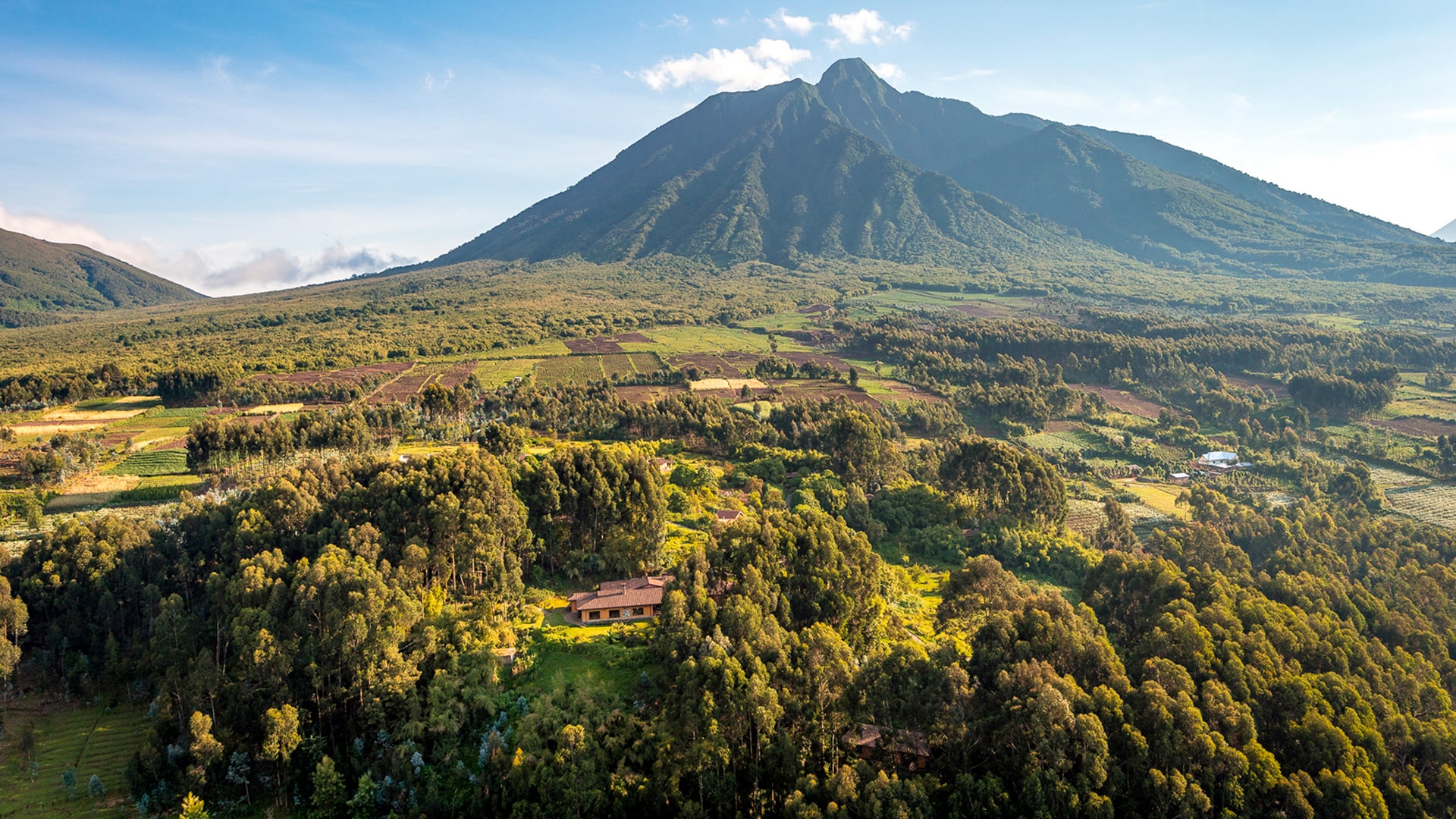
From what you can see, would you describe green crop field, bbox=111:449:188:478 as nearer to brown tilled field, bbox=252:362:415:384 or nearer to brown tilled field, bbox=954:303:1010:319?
brown tilled field, bbox=252:362:415:384

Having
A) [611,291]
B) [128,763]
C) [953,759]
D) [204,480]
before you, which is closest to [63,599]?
[128,763]

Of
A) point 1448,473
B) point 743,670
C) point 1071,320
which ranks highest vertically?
point 1071,320

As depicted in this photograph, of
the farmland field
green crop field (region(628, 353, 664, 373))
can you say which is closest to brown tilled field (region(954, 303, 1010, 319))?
green crop field (region(628, 353, 664, 373))

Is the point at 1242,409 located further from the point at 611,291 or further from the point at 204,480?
the point at 611,291

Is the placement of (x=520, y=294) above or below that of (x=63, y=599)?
above

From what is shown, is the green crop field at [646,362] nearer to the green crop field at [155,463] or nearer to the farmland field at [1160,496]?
the green crop field at [155,463]

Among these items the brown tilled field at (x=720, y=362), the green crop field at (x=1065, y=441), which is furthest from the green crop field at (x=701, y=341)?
the green crop field at (x=1065, y=441)

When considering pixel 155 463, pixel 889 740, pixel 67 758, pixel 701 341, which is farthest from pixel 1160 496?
pixel 155 463
